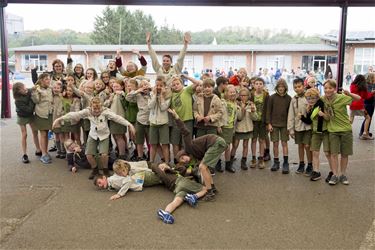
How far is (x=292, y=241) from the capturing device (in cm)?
408

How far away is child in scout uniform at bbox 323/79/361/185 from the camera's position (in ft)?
19.3

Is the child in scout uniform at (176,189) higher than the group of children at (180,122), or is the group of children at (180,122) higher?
the group of children at (180,122)

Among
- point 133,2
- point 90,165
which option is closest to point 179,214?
point 90,165

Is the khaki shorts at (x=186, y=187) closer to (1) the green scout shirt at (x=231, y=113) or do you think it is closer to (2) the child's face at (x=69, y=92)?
(1) the green scout shirt at (x=231, y=113)

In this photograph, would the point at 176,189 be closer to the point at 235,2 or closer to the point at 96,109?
the point at 96,109

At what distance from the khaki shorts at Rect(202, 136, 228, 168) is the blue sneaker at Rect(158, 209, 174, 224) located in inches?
39.8

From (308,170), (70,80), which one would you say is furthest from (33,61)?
(308,170)

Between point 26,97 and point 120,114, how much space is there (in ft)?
5.75

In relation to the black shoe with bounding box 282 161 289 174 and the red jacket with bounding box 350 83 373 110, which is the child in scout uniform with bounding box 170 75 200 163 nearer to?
the black shoe with bounding box 282 161 289 174

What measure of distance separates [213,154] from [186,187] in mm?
572

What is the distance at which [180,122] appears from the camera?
5754 mm

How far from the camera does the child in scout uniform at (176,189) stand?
4.67 metres

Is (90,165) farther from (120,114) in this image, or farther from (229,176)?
(229,176)

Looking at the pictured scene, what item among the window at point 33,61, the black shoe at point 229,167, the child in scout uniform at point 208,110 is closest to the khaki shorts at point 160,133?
the child in scout uniform at point 208,110
